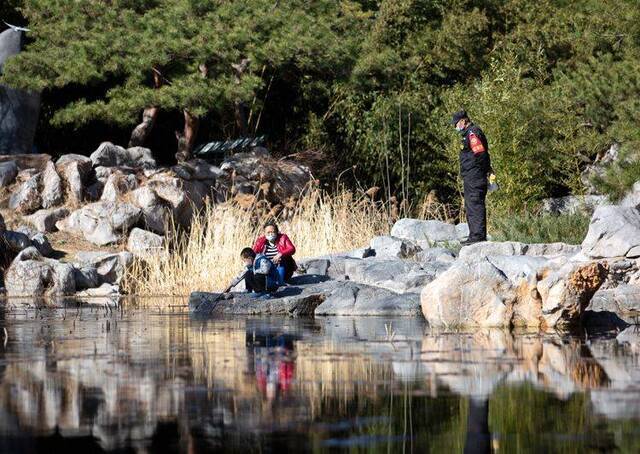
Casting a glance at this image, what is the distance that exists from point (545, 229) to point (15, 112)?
13.1 meters

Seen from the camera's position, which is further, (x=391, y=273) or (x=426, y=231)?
(x=426, y=231)

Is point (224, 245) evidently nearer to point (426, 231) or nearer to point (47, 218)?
point (426, 231)

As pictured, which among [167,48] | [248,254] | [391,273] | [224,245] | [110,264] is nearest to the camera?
[248,254]

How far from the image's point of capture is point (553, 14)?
3083 centimetres

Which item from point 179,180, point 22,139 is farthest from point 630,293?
point 22,139

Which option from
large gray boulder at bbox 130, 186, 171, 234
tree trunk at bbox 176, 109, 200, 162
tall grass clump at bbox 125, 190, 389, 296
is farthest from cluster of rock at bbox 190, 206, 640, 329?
tree trunk at bbox 176, 109, 200, 162

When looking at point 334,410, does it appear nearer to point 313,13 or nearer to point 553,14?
point 313,13

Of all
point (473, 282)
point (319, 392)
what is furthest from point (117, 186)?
point (319, 392)

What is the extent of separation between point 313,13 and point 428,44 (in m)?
3.91

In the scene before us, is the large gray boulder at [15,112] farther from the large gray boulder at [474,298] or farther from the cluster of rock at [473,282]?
the large gray boulder at [474,298]

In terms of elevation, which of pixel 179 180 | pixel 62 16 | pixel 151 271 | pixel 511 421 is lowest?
pixel 511 421

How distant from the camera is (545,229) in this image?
20.9m

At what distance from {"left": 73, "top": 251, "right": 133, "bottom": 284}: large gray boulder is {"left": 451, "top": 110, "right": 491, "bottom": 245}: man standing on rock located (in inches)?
265

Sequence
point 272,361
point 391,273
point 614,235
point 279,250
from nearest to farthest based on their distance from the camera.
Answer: point 272,361 → point 614,235 → point 279,250 → point 391,273
